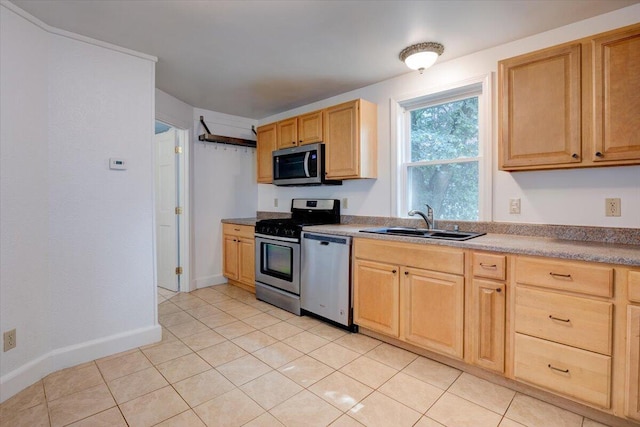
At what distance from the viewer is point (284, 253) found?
3.31 meters

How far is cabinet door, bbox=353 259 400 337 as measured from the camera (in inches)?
95.6

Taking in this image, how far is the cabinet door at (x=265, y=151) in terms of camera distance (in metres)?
3.96

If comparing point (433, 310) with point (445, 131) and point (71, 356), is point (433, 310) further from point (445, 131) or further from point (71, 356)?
point (71, 356)

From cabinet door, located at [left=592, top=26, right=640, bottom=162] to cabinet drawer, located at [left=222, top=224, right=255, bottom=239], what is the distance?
322 cm

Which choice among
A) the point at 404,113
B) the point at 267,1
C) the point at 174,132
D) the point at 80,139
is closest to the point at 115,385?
the point at 80,139

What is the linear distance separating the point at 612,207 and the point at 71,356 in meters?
3.79

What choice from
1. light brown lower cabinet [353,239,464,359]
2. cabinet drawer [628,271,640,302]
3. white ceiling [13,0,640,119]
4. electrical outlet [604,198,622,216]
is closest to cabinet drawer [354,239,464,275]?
light brown lower cabinet [353,239,464,359]

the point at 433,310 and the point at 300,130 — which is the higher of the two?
the point at 300,130

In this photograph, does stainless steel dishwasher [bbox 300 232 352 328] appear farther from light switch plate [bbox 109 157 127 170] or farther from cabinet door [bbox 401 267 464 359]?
light switch plate [bbox 109 157 127 170]

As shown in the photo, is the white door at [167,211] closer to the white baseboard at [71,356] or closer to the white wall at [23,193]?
the white baseboard at [71,356]

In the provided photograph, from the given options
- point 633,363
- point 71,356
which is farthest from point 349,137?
point 71,356

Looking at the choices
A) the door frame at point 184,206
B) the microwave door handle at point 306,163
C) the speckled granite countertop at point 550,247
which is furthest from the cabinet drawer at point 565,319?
the door frame at point 184,206

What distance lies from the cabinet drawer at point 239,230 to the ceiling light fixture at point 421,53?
96.9 inches

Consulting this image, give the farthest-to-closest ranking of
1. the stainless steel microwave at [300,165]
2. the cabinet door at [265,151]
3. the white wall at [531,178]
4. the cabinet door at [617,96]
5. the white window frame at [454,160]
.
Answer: the cabinet door at [265,151], the stainless steel microwave at [300,165], the white window frame at [454,160], the white wall at [531,178], the cabinet door at [617,96]
